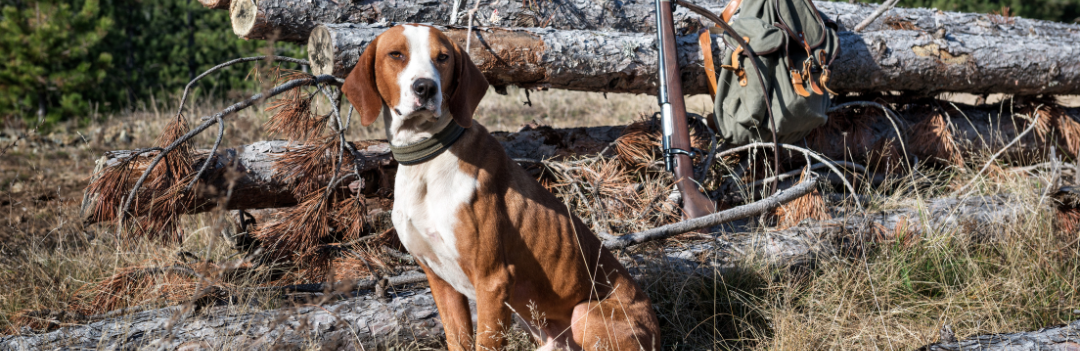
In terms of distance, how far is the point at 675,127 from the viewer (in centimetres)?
372

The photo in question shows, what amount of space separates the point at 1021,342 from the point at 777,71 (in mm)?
1915

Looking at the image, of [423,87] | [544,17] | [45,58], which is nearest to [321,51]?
[544,17]

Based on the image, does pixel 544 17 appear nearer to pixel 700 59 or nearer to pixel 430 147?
pixel 700 59

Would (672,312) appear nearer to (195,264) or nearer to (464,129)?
(464,129)

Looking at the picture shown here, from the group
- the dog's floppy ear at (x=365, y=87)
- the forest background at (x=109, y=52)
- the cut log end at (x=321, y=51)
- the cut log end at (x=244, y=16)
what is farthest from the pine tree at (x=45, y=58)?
the dog's floppy ear at (x=365, y=87)

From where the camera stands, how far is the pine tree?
8375 millimetres

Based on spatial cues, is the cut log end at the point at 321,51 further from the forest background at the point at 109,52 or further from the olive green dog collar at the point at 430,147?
the forest background at the point at 109,52

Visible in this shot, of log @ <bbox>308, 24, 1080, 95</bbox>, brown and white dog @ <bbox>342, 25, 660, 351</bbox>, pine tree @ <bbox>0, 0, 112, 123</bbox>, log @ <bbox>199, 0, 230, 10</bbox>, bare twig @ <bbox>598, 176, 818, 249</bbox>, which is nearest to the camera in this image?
brown and white dog @ <bbox>342, 25, 660, 351</bbox>

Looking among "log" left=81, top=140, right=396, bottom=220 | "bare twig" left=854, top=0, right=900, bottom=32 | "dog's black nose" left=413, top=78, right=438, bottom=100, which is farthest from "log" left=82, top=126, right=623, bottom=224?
"bare twig" left=854, top=0, right=900, bottom=32

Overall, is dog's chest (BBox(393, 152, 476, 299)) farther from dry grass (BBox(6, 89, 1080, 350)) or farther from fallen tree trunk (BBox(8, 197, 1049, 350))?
dry grass (BBox(6, 89, 1080, 350))

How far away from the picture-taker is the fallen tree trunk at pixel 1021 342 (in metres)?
2.23

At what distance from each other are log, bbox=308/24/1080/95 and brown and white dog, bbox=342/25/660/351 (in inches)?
45.5

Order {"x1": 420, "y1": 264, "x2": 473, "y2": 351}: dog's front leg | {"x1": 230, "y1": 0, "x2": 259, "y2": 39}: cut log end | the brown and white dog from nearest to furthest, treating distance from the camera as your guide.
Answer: the brown and white dog → {"x1": 420, "y1": 264, "x2": 473, "y2": 351}: dog's front leg → {"x1": 230, "y1": 0, "x2": 259, "y2": 39}: cut log end

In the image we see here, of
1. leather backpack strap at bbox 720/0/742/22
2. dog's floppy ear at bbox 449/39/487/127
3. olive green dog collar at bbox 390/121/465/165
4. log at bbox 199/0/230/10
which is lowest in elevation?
olive green dog collar at bbox 390/121/465/165
